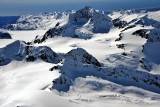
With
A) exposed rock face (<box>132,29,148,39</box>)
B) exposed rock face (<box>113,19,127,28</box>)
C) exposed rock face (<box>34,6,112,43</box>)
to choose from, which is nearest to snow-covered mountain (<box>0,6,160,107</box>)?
exposed rock face (<box>132,29,148,39</box>)

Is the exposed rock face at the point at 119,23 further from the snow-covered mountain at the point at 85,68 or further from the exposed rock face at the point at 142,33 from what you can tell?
the exposed rock face at the point at 142,33

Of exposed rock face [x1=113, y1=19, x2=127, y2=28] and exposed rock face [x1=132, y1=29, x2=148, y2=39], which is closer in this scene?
exposed rock face [x1=132, y1=29, x2=148, y2=39]

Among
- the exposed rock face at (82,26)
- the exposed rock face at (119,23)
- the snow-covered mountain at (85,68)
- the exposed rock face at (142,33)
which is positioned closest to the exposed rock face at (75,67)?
the snow-covered mountain at (85,68)

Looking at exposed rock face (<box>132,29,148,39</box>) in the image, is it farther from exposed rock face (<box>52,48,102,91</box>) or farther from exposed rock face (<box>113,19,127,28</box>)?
exposed rock face (<box>52,48,102,91</box>)

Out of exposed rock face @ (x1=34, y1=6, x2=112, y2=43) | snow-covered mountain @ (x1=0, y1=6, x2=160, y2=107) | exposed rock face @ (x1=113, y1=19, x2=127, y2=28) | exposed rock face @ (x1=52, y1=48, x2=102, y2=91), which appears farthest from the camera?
exposed rock face @ (x1=113, y1=19, x2=127, y2=28)

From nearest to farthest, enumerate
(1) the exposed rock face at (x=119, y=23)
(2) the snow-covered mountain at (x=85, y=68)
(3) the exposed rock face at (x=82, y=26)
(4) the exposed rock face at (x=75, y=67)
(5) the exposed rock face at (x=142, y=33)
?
(2) the snow-covered mountain at (x=85, y=68) < (4) the exposed rock face at (x=75, y=67) < (5) the exposed rock face at (x=142, y=33) < (3) the exposed rock face at (x=82, y=26) < (1) the exposed rock face at (x=119, y=23)

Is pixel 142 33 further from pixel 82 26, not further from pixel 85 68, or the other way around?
pixel 85 68

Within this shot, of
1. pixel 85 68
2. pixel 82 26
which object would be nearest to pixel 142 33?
pixel 82 26

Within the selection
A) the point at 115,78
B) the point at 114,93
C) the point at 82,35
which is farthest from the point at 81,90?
the point at 82,35

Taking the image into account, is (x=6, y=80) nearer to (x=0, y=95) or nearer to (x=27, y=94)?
(x=0, y=95)
